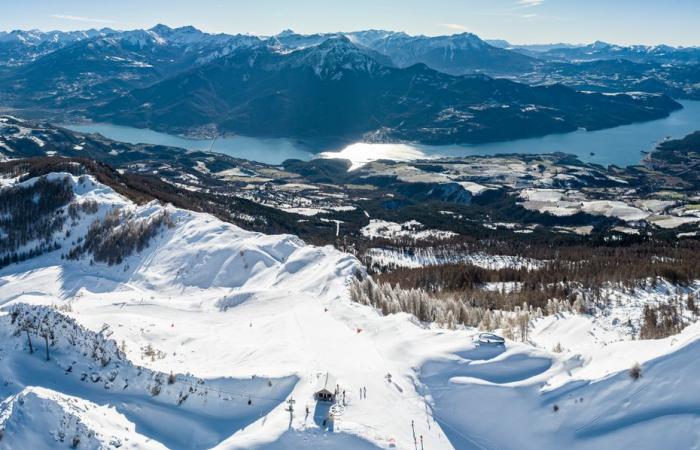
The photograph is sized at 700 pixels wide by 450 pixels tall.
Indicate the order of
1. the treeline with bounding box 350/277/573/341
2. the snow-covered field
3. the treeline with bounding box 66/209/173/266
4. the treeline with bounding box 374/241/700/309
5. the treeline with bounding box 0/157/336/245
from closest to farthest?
1. the snow-covered field
2. the treeline with bounding box 350/277/573/341
3. the treeline with bounding box 374/241/700/309
4. the treeline with bounding box 66/209/173/266
5. the treeline with bounding box 0/157/336/245

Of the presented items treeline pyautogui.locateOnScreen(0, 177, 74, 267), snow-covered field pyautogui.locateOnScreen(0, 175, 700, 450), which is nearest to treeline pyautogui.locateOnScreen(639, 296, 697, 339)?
snow-covered field pyautogui.locateOnScreen(0, 175, 700, 450)

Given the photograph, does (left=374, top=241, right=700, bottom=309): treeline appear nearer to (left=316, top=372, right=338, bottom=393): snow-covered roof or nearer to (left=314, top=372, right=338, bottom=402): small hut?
(left=316, top=372, right=338, bottom=393): snow-covered roof

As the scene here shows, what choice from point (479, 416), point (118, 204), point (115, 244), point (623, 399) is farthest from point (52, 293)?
point (623, 399)

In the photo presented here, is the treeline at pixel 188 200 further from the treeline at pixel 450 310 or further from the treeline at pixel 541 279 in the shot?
the treeline at pixel 450 310

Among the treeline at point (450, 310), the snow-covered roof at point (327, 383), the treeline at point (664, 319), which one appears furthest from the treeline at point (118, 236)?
the treeline at point (664, 319)

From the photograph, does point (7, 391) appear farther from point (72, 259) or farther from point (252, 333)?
point (72, 259)

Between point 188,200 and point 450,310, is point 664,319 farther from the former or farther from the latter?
point 188,200
